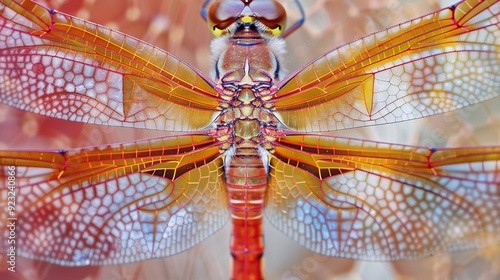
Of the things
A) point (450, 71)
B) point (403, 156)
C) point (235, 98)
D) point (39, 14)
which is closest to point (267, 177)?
point (235, 98)

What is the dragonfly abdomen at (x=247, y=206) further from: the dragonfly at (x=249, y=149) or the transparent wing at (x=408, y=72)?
the transparent wing at (x=408, y=72)

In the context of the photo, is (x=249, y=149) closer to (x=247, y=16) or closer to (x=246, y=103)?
(x=246, y=103)

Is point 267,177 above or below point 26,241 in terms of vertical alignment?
above

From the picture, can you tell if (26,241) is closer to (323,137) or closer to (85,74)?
(85,74)

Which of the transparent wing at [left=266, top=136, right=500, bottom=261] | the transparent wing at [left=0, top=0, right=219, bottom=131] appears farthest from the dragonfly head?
the transparent wing at [left=266, top=136, right=500, bottom=261]

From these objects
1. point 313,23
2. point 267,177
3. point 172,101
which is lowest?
point 267,177

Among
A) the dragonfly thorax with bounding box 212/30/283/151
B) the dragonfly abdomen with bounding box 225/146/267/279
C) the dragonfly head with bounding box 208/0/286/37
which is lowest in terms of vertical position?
the dragonfly abdomen with bounding box 225/146/267/279

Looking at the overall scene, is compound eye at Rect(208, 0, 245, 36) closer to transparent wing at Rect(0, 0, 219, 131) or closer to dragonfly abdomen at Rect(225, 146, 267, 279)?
transparent wing at Rect(0, 0, 219, 131)

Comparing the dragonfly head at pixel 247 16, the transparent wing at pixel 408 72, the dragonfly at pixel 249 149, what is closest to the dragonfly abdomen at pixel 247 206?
the dragonfly at pixel 249 149
